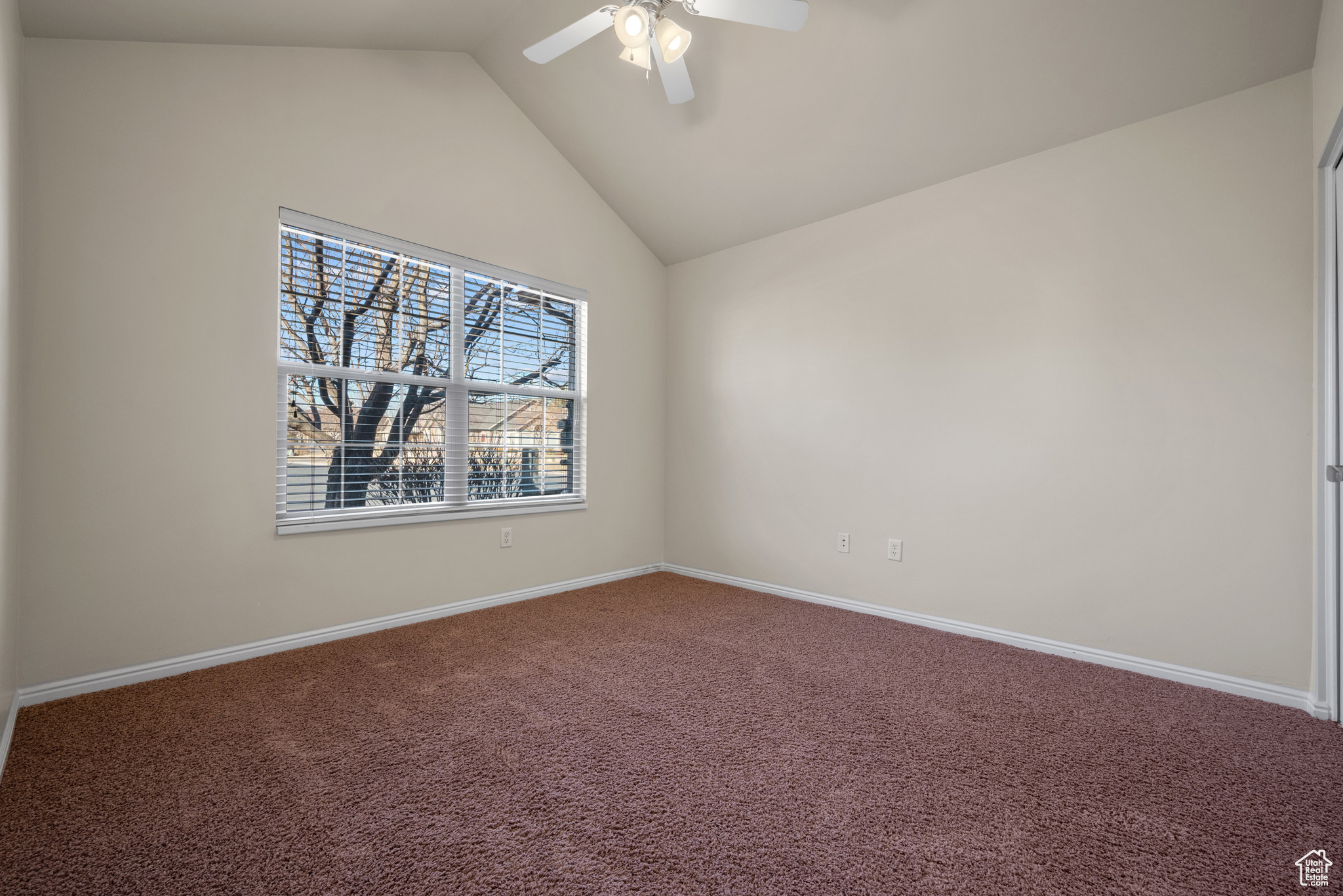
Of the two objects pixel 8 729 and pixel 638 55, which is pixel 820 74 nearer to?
pixel 638 55

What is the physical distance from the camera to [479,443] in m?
3.22

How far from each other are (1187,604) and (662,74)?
9.25 feet

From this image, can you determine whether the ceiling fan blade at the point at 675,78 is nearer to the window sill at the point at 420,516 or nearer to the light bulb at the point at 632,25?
the light bulb at the point at 632,25

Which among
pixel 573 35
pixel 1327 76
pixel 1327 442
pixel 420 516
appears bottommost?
pixel 420 516

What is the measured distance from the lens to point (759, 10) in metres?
1.86

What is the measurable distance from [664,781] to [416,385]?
7.31 feet

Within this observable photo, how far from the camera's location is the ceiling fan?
6.10 feet

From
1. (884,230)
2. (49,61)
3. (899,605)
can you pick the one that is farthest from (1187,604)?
(49,61)

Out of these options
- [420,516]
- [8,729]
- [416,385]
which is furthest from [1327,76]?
[8,729]

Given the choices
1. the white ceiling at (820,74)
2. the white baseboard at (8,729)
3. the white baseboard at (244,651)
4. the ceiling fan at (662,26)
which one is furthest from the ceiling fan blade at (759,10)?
the white baseboard at (8,729)

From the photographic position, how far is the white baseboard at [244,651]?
78.4 inches

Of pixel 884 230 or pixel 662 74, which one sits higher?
pixel 662 74

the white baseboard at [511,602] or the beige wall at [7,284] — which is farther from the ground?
the beige wall at [7,284]

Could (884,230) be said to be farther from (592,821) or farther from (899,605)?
(592,821)
